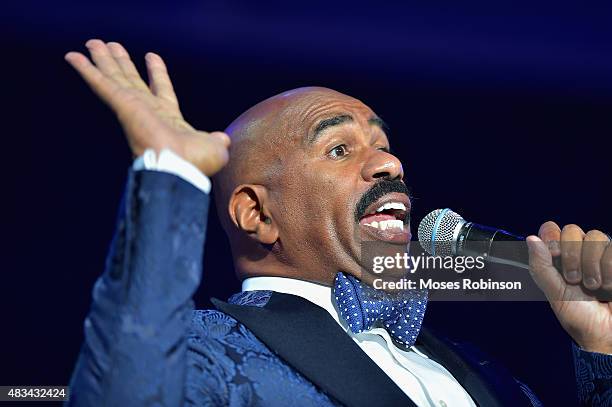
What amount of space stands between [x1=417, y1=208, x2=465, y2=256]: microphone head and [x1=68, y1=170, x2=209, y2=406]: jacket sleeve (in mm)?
642

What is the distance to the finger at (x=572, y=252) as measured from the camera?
5.64 feet

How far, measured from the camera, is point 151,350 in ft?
4.09

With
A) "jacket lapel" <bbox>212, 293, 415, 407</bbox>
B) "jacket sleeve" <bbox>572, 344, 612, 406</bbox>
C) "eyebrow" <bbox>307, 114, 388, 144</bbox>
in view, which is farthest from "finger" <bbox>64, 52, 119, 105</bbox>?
"jacket sleeve" <bbox>572, 344, 612, 406</bbox>

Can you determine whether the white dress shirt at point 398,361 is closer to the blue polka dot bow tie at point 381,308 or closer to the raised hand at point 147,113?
the blue polka dot bow tie at point 381,308

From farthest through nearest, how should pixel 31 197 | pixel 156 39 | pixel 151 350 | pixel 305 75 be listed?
pixel 305 75
pixel 156 39
pixel 31 197
pixel 151 350

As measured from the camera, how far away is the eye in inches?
80.0

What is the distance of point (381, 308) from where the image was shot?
6.29 ft

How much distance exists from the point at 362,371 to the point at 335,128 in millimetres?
638

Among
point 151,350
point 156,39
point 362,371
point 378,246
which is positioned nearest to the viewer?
point 151,350

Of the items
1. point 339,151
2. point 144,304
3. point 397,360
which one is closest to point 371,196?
point 339,151

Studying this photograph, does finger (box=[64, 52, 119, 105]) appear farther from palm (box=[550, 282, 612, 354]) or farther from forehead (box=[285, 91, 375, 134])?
palm (box=[550, 282, 612, 354])

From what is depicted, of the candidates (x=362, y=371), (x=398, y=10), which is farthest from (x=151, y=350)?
(x=398, y=10)

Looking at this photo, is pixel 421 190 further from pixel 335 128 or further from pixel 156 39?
pixel 156 39

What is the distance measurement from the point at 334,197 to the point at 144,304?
0.79 m
